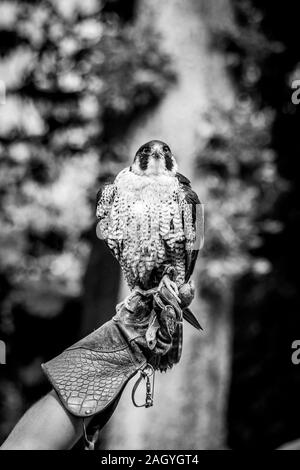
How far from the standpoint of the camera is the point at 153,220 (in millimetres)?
1602

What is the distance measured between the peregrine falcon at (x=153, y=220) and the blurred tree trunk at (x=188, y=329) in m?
1.93

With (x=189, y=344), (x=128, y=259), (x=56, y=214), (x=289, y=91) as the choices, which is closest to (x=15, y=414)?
(x=56, y=214)

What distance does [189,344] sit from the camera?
3822 millimetres

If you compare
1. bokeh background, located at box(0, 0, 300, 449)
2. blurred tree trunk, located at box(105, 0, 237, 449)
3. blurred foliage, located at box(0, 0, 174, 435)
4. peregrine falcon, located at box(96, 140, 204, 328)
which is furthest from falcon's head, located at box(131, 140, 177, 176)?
blurred foliage, located at box(0, 0, 174, 435)

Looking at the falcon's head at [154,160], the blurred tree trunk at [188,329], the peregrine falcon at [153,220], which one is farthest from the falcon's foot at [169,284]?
the blurred tree trunk at [188,329]

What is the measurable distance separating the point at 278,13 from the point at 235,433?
439 cm

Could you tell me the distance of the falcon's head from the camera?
4.91ft

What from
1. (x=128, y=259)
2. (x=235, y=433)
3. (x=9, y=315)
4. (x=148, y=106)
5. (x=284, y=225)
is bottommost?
(x=235, y=433)

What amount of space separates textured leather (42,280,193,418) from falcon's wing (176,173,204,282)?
197 millimetres

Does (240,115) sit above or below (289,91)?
below

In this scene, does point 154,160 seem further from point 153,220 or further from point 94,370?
point 94,370

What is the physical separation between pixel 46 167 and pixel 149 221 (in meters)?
3.85

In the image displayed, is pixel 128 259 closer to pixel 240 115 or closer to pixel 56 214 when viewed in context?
pixel 240 115

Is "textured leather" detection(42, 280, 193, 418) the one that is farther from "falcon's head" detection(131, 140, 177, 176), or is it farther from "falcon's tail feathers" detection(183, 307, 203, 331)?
"falcon's head" detection(131, 140, 177, 176)
